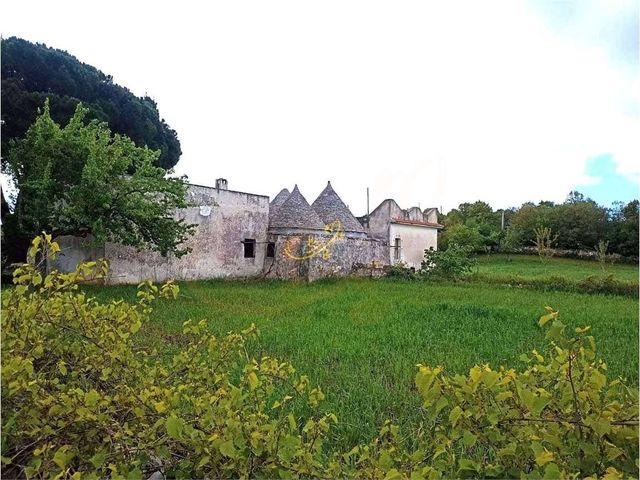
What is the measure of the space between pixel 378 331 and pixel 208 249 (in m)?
9.84

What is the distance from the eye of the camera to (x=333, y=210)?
18.7m

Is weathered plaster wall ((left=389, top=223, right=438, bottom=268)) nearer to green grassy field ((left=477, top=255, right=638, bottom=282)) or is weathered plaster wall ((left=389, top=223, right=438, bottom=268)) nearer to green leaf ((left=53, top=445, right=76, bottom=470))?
green grassy field ((left=477, top=255, right=638, bottom=282))

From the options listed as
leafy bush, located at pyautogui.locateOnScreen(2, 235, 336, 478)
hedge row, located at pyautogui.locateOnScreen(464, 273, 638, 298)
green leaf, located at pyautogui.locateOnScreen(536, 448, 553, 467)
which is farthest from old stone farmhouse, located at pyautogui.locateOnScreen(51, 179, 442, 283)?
green leaf, located at pyautogui.locateOnScreen(536, 448, 553, 467)

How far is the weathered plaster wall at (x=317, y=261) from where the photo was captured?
50.9 ft

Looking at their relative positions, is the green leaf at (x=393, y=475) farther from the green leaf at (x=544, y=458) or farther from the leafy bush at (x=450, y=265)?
the leafy bush at (x=450, y=265)

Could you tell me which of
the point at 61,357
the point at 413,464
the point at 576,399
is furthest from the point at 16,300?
the point at 576,399

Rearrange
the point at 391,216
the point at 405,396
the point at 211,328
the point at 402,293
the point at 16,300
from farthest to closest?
the point at 391,216, the point at 402,293, the point at 211,328, the point at 405,396, the point at 16,300

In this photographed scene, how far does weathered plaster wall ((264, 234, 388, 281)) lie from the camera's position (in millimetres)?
15500

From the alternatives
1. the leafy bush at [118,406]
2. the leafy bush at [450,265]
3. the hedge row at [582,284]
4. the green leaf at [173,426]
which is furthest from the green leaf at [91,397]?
the leafy bush at [450,265]

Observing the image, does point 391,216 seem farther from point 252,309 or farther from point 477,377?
point 477,377

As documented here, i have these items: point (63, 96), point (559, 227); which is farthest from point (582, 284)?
point (63, 96)

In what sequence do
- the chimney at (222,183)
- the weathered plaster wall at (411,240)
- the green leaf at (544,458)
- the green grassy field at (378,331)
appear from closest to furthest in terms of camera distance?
the green leaf at (544,458) < the green grassy field at (378,331) < the chimney at (222,183) < the weathered plaster wall at (411,240)

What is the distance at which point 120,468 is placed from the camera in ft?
4.71

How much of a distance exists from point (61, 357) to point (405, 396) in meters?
2.85
